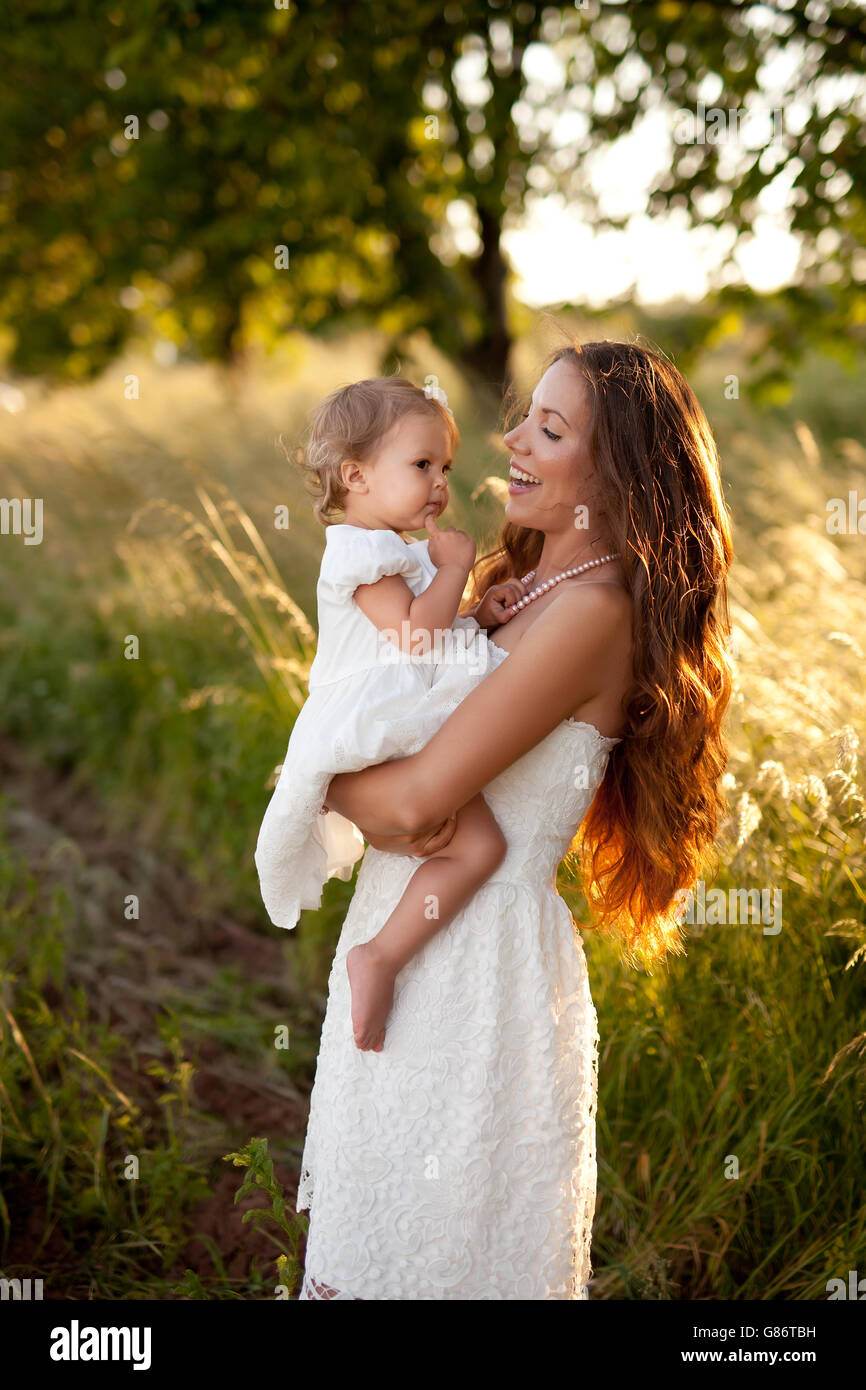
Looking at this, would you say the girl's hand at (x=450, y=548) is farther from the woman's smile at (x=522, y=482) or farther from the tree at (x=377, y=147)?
the tree at (x=377, y=147)

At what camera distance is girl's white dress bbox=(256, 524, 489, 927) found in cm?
181

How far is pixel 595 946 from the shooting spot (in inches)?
110

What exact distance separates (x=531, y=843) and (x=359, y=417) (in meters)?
0.79

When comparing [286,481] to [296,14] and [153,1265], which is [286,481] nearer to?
[296,14]

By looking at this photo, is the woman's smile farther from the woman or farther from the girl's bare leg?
the girl's bare leg

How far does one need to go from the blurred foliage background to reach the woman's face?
24cm

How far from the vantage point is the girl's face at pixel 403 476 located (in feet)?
6.29

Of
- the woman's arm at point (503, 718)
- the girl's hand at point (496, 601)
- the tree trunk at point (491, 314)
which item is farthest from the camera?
the tree trunk at point (491, 314)

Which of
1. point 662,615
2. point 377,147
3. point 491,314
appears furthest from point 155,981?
point 491,314

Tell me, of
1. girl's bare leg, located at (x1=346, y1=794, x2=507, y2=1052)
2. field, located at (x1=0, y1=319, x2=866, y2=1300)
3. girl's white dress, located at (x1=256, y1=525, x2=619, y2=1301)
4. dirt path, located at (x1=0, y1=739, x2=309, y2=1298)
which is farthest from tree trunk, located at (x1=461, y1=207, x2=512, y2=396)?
girl's bare leg, located at (x1=346, y1=794, x2=507, y2=1052)

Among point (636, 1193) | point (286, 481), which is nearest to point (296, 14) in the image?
point (286, 481)

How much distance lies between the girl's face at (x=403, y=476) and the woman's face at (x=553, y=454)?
0.13 meters

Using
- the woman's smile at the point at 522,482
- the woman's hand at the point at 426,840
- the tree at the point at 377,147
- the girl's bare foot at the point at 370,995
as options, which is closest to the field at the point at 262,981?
the girl's bare foot at the point at 370,995

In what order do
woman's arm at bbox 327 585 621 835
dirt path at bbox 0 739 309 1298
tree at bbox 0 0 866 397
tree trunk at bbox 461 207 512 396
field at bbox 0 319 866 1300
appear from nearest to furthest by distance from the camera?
woman's arm at bbox 327 585 621 835 < field at bbox 0 319 866 1300 < dirt path at bbox 0 739 309 1298 < tree at bbox 0 0 866 397 < tree trunk at bbox 461 207 512 396
